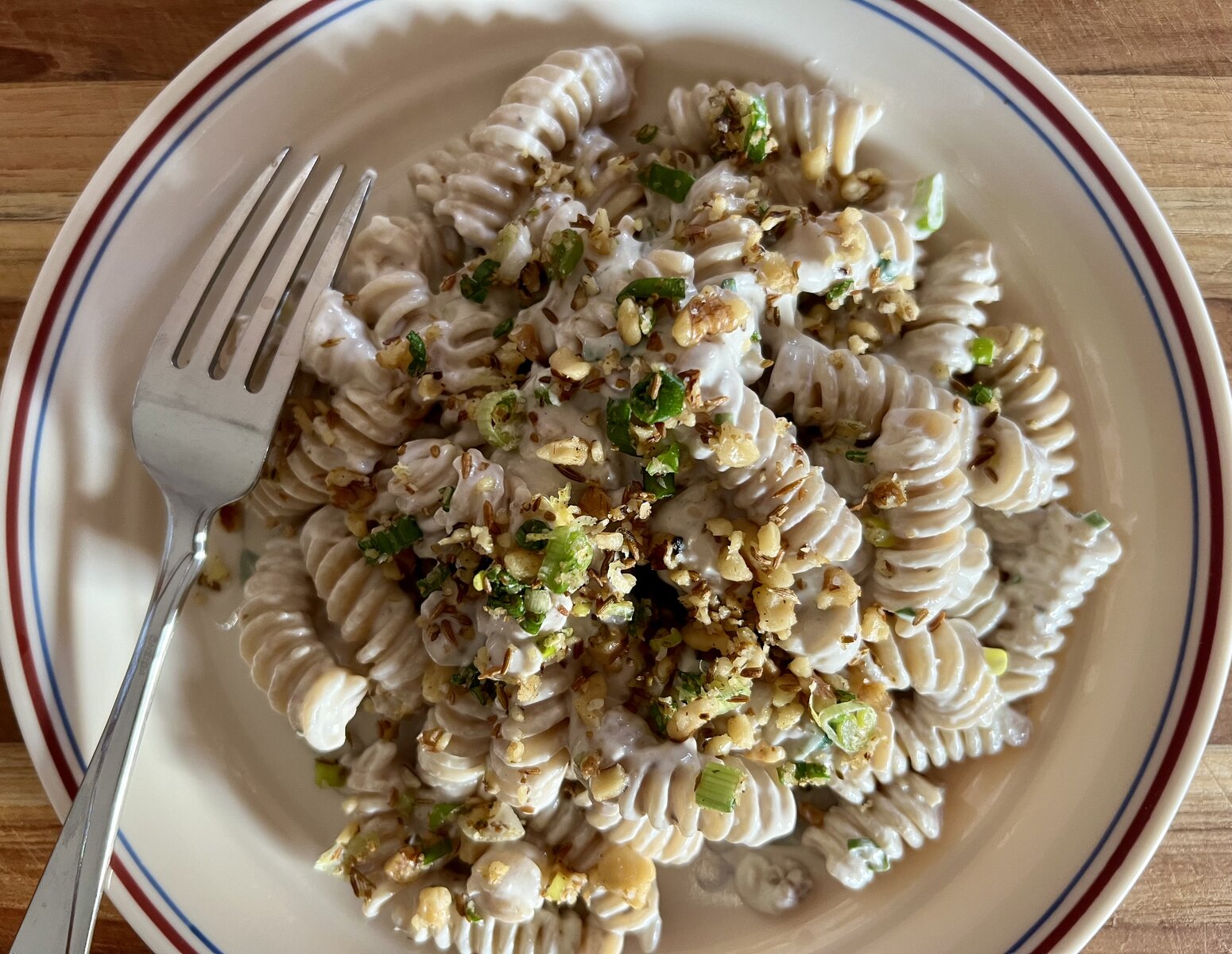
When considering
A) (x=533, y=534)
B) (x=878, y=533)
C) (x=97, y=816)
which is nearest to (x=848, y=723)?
(x=878, y=533)

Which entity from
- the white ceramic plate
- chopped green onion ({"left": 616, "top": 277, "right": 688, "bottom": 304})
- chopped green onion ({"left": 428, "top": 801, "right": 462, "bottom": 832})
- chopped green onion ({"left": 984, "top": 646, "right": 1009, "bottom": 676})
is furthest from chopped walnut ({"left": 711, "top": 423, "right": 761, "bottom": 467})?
chopped green onion ({"left": 428, "top": 801, "right": 462, "bottom": 832})

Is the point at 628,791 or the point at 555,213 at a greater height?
the point at 555,213

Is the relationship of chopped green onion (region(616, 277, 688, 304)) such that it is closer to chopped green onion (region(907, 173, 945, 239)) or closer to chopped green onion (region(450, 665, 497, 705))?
chopped green onion (region(907, 173, 945, 239))

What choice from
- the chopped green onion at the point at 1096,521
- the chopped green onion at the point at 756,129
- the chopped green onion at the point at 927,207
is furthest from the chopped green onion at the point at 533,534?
the chopped green onion at the point at 1096,521

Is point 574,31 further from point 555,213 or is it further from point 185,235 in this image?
point 185,235

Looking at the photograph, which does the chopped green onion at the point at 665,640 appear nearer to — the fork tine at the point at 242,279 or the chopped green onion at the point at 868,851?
the chopped green onion at the point at 868,851

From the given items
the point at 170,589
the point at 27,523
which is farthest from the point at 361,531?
the point at 27,523
